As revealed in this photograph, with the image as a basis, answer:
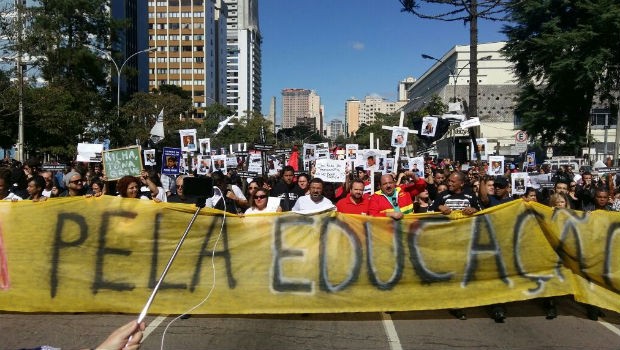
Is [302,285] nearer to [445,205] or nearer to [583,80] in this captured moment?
[445,205]

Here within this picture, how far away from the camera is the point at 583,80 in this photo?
32.5 m

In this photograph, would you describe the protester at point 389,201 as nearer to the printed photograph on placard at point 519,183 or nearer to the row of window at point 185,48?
the printed photograph on placard at point 519,183

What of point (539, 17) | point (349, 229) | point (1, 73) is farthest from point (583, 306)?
point (539, 17)

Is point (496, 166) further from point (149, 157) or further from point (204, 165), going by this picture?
point (149, 157)

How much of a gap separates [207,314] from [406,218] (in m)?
2.41

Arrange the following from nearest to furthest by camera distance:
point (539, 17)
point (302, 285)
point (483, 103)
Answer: point (302, 285), point (539, 17), point (483, 103)

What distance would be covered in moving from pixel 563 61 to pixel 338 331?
29343 millimetres

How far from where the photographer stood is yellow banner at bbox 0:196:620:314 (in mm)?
7246

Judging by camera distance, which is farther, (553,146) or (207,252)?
(553,146)

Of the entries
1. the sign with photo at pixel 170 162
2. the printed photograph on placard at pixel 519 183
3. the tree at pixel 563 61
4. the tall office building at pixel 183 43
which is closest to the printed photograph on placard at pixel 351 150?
the sign with photo at pixel 170 162

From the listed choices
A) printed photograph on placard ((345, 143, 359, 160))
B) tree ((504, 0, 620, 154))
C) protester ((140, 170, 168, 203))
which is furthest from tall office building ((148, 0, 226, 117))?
protester ((140, 170, 168, 203))

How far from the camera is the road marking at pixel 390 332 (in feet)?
20.5

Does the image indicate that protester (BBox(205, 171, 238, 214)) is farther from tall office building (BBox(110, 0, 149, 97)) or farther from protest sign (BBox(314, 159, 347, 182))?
tall office building (BBox(110, 0, 149, 97))

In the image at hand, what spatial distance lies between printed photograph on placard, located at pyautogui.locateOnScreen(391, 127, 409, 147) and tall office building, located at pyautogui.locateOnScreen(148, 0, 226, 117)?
119 m
